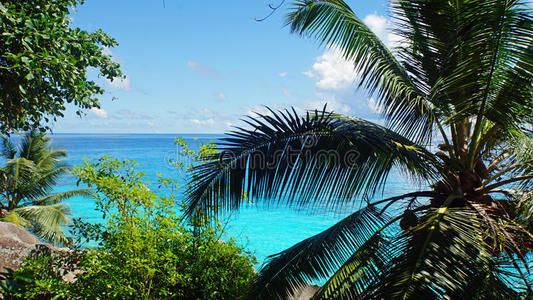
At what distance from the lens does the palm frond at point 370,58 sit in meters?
4.45

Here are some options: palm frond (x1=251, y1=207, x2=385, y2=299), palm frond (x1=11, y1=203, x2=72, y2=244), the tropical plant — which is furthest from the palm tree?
the tropical plant

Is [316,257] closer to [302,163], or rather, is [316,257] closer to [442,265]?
[302,163]

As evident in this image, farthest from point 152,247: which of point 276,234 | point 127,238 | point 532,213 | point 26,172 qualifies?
point 276,234

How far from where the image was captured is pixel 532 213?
348 cm

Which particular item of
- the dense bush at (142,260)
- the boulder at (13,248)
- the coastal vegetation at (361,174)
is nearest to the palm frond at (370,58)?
the coastal vegetation at (361,174)

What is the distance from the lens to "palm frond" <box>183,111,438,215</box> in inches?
127

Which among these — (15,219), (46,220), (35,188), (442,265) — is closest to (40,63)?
(442,265)

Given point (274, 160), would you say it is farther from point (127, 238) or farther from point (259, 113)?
point (127, 238)

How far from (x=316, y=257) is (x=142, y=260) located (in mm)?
2086

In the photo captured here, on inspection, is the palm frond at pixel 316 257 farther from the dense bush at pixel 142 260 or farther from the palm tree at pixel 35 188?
the palm tree at pixel 35 188

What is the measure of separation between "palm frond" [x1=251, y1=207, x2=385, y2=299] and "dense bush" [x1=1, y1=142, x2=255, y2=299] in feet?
3.12

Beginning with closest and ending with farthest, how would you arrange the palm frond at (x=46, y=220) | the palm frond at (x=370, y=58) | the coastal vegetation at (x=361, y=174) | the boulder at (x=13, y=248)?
the coastal vegetation at (x=361, y=174), the palm frond at (x=370, y=58), the boulder at (x=13, y=248), the palm frond at (x=46, y=220)

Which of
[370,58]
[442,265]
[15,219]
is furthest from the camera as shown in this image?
[15,219]

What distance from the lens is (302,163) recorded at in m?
3.23
